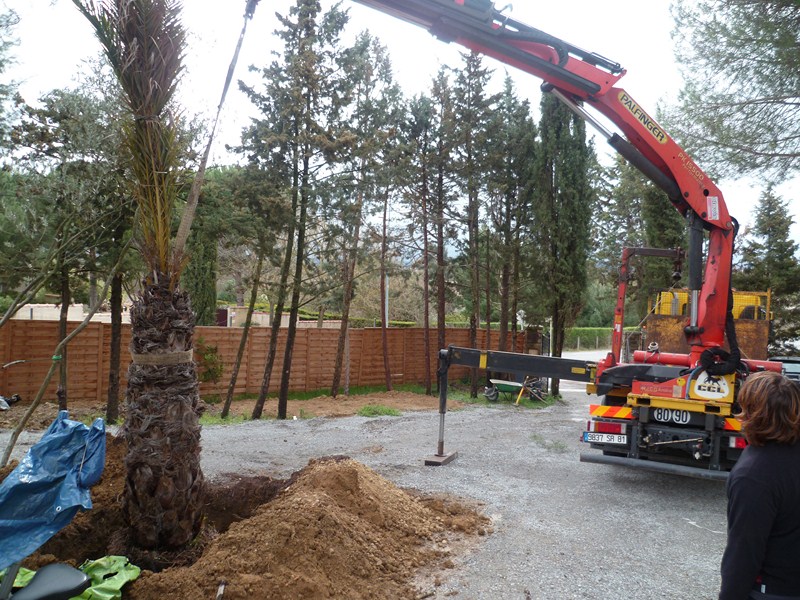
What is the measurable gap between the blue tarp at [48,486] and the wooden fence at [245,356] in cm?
517

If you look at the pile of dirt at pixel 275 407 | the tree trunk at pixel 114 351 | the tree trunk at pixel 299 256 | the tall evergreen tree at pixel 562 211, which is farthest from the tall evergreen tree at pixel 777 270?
the tree trunk at pixel 114 351

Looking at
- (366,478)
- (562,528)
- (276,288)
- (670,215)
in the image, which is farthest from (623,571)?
(670,215)

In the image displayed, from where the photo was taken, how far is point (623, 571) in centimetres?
473

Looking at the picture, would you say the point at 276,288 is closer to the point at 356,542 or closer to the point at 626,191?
the point at 356,542

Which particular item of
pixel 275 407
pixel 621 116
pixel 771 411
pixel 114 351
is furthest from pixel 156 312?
pixel 275 407

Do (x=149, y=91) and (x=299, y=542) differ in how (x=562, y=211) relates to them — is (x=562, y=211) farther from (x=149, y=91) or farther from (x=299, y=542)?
(x=299, y=542)

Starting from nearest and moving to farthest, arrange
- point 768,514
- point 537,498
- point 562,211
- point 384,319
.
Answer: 1. point 768,514
2. point 537,498
3. point 562,211
4. point 384,319

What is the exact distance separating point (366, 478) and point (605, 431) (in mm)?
3281

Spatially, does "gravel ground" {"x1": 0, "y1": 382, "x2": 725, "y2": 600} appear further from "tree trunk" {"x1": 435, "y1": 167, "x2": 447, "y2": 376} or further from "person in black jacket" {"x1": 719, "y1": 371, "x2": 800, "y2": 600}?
"tree trunk" {"x1": 435, "y1": 167, "x2": 447, "y2": 376}

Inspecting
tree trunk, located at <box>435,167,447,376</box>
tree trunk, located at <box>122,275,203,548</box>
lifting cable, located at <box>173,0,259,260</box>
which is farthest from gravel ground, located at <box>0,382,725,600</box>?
tree trunk, located at <box>435,167,447,376</box>

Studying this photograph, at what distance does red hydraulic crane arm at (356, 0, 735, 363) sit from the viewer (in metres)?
6.97

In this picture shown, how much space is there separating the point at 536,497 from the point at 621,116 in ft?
15.7

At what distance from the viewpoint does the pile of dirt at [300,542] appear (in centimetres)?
361

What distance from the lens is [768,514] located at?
6.84 feet
